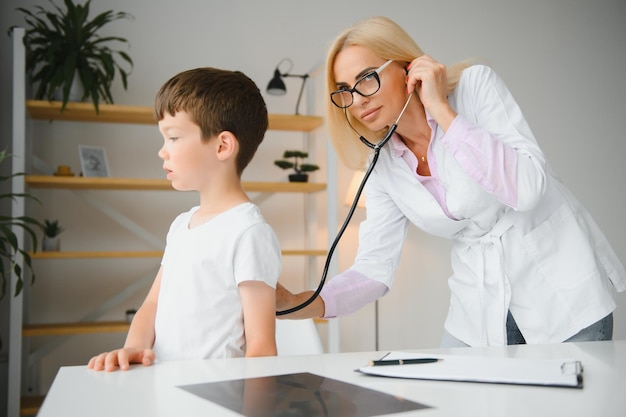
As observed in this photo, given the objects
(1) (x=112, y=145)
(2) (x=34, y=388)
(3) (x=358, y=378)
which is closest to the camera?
(3) (x=358, y=378)

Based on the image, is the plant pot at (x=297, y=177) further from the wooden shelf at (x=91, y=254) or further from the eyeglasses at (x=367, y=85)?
the eyeglasses at (x=367, y=85)

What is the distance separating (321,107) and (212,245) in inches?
119

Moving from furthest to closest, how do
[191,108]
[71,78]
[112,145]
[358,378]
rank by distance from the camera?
[112,145] → [71,78] → [191,108] → [358,378]

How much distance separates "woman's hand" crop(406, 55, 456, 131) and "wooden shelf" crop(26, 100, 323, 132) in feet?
7.13

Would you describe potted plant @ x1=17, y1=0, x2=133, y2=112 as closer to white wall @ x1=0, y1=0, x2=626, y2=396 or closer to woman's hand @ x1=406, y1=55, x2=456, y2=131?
white wall @ x1=0, y1=0, x2=626, y2=396

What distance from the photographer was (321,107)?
13.7 ft

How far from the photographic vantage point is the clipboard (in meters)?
0.75

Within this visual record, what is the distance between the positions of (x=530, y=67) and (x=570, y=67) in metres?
0.33

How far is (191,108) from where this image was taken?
1.31 metres

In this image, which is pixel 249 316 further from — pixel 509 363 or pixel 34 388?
pixel 34 388

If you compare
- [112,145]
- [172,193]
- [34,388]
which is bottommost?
[34,388]

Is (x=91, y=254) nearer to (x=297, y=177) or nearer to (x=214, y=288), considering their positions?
(x=297, y=177)

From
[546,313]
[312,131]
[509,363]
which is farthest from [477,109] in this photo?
[312,131]

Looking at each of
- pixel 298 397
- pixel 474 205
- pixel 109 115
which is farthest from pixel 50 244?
pixel 298 397
